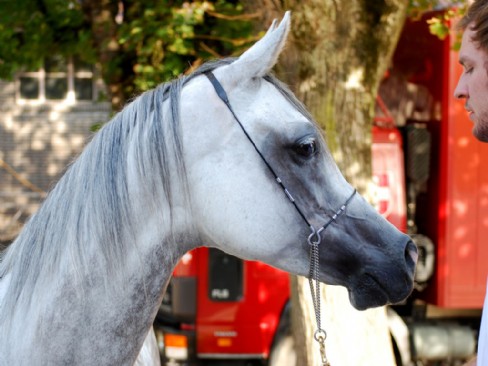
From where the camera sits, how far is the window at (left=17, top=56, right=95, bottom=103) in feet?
53.4

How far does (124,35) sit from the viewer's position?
21.3 feet

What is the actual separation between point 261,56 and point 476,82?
544 mm

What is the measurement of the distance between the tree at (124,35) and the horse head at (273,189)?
11.8 ft

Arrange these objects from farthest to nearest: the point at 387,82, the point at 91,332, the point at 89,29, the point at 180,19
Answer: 1. the point at 89,29
2. the point at 387,82
3. the point at 180,19
4. the point at 91,332

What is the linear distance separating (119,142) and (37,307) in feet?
1.54

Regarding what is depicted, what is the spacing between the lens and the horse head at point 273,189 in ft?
6.59

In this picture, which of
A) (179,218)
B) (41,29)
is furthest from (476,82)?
(41,29)

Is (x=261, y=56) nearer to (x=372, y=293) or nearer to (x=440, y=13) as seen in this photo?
(x=372, y=293)

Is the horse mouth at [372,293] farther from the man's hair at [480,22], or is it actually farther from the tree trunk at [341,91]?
the tree trunk at [341,91]

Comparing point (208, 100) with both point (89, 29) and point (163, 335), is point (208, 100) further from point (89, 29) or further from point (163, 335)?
point (89, 29)

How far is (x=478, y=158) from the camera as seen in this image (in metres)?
6.31

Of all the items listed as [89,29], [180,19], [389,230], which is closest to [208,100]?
[389,230]

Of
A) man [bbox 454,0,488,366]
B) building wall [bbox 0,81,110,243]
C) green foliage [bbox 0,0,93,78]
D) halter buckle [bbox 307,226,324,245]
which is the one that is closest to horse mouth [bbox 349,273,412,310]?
halter buckle [bbox 307,226,324,245]

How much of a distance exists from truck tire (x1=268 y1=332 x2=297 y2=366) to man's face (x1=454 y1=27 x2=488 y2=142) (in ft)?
14.5
